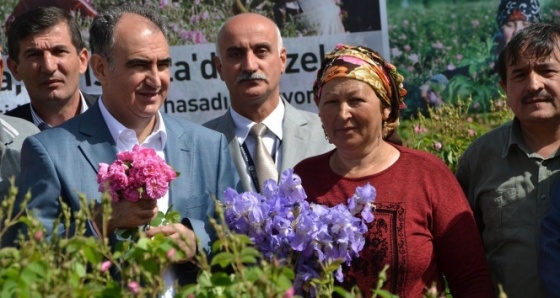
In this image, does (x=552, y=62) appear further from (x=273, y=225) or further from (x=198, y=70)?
(x=198, y=70)

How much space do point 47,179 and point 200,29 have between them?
3000mm

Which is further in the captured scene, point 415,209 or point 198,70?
point 198,70

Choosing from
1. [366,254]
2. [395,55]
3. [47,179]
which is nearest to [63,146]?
[47,179]

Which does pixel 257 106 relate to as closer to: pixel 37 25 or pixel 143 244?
pixel 37 25

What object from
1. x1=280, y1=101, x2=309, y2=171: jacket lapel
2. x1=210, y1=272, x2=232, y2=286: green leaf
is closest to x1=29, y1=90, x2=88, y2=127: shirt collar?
x1=280, y1=101, x2=309, y2=171: jacket lapel

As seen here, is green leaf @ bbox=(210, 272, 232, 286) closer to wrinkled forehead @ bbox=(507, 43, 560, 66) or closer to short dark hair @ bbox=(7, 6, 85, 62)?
wrinkled forehead @ bbox=(507, 43, 560, 66)

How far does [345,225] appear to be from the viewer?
363cm

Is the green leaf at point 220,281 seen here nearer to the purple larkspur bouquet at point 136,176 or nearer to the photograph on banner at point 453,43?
the purple larkspur bouquet at point 136,176

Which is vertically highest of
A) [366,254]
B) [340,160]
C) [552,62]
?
[552,62]

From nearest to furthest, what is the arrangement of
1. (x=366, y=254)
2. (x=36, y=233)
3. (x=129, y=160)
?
1. (x=36, y=233)
2. (x=129, y=160)
3. (x=366, y=254)

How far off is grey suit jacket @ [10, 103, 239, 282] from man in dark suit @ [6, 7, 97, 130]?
1.38m

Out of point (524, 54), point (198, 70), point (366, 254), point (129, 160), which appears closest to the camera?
point (129, 160)

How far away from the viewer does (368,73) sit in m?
4.00

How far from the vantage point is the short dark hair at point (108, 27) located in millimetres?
4164
